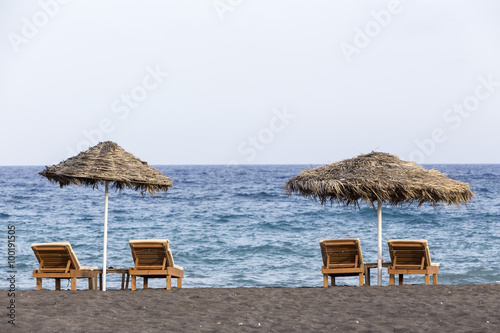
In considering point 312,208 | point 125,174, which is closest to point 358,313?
point 125,174

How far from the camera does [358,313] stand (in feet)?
22.9

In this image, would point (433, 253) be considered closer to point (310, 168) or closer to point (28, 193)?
point (310, 168)

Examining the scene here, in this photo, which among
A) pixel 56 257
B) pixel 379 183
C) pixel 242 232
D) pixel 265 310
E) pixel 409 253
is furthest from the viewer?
A: pixel 242 232

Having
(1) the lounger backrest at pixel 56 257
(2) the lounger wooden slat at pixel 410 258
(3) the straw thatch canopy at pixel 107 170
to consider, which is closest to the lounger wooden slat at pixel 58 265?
(1) the lounger backrest at pixel 56 257

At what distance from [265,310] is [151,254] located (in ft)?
7.44

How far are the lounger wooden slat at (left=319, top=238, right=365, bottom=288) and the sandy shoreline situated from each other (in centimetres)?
38

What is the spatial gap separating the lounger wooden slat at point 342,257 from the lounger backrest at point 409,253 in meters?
0.49

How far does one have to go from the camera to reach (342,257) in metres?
9.05

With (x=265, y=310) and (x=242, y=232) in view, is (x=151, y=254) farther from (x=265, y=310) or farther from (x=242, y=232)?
(x=242, y=232)

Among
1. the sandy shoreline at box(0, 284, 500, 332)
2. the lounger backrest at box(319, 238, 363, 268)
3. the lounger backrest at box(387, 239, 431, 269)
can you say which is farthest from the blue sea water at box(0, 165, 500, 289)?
the sandy shoreline at box(0, 284, 500, 332)

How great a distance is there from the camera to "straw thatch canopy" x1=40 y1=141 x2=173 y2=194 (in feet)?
27.7

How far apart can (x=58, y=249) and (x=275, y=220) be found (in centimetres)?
1701

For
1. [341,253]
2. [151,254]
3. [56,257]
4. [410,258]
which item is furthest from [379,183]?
[56,257]

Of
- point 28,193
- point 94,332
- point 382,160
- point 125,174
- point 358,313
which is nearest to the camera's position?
point 94,332
